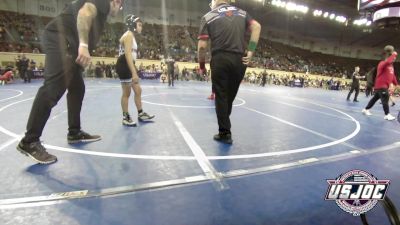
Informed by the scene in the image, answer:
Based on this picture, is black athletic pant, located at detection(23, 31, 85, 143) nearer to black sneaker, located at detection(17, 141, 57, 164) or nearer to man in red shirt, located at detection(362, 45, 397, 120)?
black sneaker, located at detection(17, 141, 57, 164)

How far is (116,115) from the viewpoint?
18.6ft

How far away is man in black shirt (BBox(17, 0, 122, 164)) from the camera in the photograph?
9.25ft

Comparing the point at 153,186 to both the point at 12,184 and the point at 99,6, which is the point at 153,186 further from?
the point at 99,6

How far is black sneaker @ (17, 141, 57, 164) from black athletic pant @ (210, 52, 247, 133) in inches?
82.1

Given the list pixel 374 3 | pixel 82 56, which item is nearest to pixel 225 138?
pixel 82 56

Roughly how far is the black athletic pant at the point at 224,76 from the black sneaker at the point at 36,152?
2.08m

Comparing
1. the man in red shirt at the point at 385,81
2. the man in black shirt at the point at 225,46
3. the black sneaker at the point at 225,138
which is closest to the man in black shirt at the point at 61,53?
the man in black shirt at the point at 225,46

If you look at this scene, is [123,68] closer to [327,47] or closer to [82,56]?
[82,56]

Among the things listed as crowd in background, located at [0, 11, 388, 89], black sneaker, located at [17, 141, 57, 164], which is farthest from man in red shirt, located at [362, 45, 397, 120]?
crowd in background, located at [0, 11, 388, 89]

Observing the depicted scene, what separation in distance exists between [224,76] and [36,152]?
2.37 meters

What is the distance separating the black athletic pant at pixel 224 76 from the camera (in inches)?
149

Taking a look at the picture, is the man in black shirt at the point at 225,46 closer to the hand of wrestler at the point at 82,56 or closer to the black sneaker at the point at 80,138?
the hand of wrestler at the point at 82,56

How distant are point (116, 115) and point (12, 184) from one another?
3.35 m

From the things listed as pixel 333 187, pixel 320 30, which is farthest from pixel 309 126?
pixel 320 30
